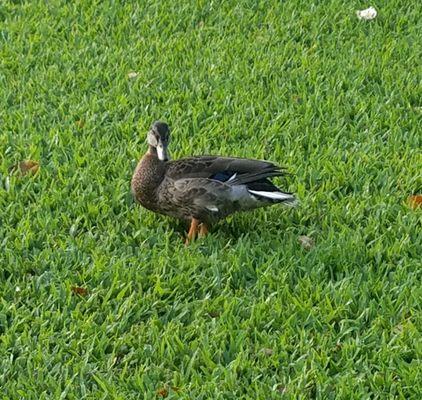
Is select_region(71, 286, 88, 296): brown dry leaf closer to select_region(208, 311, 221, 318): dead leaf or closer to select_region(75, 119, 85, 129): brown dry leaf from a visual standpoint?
select_region(208, 311, 221, 318): dead leaf

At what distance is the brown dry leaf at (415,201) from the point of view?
15.5 feet

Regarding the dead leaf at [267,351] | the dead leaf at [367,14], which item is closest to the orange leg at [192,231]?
the dead leaf at [267,351]

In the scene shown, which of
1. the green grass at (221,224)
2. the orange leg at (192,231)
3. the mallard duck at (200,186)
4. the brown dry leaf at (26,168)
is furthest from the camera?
the brown dry leaf at (26,168)

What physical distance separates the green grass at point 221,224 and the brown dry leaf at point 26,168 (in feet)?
0.18

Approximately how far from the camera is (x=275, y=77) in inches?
238

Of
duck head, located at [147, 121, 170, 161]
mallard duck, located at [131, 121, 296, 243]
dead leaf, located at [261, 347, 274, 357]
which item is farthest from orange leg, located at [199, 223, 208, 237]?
dead leaf, located at [261, 347, 274, 357]

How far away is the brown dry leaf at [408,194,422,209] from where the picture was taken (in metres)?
4.74

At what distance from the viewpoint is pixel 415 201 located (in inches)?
187

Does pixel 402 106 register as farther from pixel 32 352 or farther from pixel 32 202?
pixel 32 352

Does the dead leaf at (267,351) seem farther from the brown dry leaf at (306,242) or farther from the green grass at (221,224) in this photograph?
the brown dry leaf at (306,242)

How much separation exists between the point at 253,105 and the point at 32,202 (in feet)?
5.16

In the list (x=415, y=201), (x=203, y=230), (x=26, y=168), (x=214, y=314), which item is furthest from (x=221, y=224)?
(x=26, y=168)

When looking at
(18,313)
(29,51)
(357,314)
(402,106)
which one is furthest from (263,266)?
(29,51)

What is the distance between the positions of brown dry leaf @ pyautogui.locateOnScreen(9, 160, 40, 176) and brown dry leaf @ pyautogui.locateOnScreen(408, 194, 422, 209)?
1896mm
